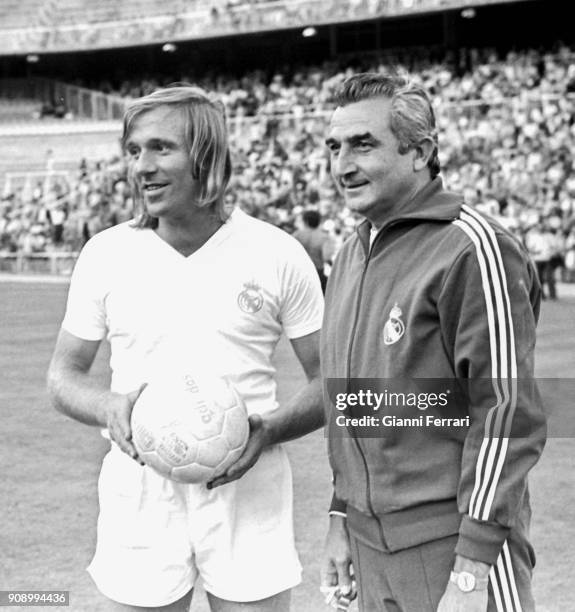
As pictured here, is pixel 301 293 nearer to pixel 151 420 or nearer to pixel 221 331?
pixel 221 331

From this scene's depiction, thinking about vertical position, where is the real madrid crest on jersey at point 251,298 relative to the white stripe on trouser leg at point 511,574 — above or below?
above

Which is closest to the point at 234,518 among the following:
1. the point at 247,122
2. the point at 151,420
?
the point at 151,420

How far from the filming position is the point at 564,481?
6.97 metres

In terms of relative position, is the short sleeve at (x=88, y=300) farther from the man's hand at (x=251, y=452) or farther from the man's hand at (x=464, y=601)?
the man's hand at (x=464, y=601)

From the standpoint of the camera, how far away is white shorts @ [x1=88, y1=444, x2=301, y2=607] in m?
3.03

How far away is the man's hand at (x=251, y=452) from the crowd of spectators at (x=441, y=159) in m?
18.8

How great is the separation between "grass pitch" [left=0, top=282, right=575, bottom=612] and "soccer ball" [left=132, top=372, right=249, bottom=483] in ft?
6.79

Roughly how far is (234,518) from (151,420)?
1.30ft

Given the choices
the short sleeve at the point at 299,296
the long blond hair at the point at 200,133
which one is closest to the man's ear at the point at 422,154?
the short sleeve at the point at 299,296

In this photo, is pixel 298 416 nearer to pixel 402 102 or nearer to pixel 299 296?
pixel 299 296

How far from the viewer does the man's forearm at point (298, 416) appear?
3.04 m

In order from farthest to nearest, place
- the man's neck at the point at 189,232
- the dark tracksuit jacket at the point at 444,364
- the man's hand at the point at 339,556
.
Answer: the man's neck at the point at 189,232
the man's hand at the point at 339,556
the dark tracksuit jacket at the point at 444,364

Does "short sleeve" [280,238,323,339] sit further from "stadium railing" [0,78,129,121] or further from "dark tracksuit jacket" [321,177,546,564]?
"stadium railing" [0,78,129,121]

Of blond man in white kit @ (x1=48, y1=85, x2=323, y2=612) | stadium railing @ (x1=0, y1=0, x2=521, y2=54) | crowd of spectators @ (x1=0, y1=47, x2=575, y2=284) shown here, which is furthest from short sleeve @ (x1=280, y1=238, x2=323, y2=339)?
stadium railing @ (x1=0, y1=0, x2=521, y2=54)
